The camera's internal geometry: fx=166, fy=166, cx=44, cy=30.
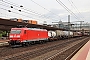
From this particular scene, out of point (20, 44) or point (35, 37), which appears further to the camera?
point (35, 37)

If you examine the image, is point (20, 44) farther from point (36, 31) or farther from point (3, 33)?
point (3, 33)

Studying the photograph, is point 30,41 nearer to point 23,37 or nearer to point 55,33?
point 23,37

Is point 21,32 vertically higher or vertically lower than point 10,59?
higher

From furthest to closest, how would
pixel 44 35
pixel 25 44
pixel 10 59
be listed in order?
pixel 44 35 < pixel 25 44 < pixel 10 59

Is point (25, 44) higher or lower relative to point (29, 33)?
lower

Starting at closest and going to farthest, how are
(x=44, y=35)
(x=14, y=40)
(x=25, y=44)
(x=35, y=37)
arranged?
(x=14, y=40) → (x=25, y=44) → (x=35, y=37) → (x=44, y=35)

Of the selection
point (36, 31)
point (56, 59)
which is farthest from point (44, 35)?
point (56, 59)

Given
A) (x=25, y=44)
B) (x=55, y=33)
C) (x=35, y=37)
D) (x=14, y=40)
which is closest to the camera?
(x=14, y=40)

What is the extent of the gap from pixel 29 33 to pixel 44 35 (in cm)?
890

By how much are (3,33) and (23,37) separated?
173 ft

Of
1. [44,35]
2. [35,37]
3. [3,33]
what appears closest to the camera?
[35,37]

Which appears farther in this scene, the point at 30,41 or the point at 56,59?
the point at 30,41

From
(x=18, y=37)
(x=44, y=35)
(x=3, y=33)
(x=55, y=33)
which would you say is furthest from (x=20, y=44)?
(x=3, y=33)

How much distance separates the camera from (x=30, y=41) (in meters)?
28.3
